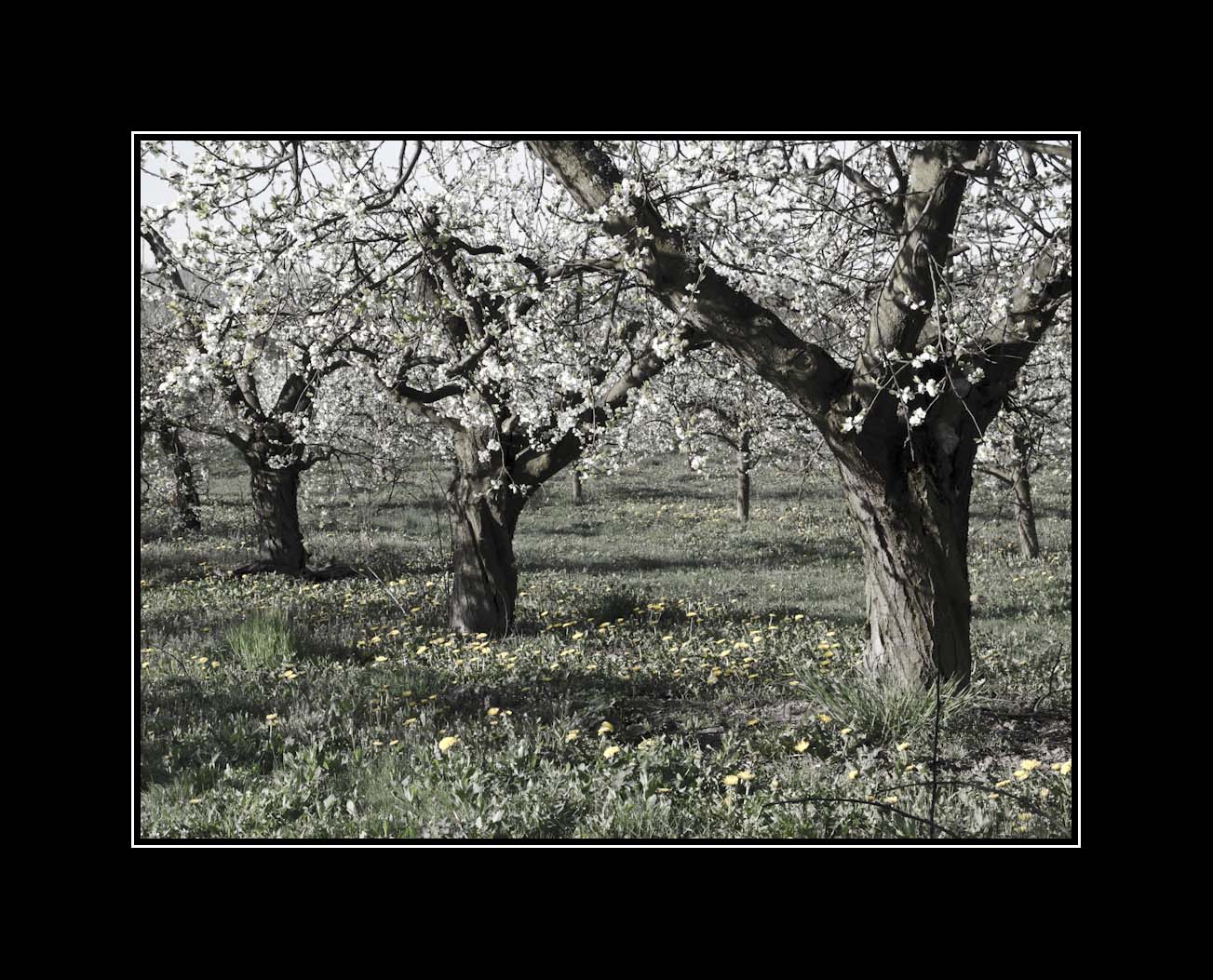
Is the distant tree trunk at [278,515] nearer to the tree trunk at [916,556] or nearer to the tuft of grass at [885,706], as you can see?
the tree trunk at [916,556]

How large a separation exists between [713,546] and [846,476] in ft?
58.6

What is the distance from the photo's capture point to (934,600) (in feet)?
21.8

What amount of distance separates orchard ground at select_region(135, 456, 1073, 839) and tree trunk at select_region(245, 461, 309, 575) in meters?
1.25

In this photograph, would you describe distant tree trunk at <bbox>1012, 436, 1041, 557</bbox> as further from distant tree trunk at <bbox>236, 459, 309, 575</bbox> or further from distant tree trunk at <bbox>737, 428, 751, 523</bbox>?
distant tree trunk at <bbox>236, 459, 309, 575</bbox>

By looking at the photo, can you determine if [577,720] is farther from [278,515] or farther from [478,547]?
[278,515]

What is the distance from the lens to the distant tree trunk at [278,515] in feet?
55.3

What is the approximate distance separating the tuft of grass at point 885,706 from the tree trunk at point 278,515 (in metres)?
12.7

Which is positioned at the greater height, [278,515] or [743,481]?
[743,481]

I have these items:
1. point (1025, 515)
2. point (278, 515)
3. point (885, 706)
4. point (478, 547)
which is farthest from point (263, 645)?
point (1025, 515)

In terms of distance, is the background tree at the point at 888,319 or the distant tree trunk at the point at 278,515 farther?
the distant tree trunk at the point at 278,515

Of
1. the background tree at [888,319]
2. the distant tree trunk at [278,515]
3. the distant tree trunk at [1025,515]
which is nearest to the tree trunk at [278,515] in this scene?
the distant tree trunk at [278,515]

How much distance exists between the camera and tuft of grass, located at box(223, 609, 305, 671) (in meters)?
8.91

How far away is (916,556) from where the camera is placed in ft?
21.4

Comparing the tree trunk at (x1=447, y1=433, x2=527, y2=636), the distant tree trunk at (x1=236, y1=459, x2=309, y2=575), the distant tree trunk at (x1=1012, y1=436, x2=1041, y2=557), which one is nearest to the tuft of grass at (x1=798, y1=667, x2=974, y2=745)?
the tree trunk at (x1=447, y1=433, x2=527, y2=636)
